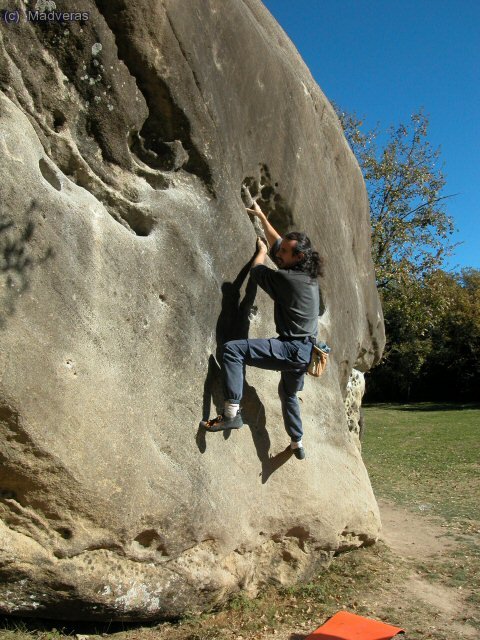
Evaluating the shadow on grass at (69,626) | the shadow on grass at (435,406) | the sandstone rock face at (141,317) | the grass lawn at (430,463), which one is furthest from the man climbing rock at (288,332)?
the shadow on grass at (435,406)

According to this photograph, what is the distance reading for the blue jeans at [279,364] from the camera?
5180 mm

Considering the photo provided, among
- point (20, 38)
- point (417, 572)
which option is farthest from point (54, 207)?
point (417, 572)

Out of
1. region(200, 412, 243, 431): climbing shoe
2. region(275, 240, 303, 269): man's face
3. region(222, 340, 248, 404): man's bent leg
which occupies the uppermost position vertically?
region(275, 240, 303, 269): man's face

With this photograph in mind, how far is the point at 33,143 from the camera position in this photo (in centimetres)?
429

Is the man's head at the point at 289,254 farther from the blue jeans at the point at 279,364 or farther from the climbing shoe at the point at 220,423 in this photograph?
the climbing shoe at the point at 220,423

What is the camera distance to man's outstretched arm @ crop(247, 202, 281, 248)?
6023mm

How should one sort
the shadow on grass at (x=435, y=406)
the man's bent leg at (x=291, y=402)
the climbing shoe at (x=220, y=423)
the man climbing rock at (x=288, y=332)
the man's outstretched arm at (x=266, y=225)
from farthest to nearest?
the shadow on grass at (x=435, y=406) → the man's outstretched arm at (x=266, y=225) → the man's bent leg at (x=291, y=402) → the man climbing rock at (x=288, y=332) → the climbing shoe at (x=220, y=423)

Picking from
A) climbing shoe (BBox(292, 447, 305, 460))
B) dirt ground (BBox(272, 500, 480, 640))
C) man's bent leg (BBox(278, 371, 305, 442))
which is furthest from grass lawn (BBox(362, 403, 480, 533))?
man's bent leg (BBox(278, 371, 305, 442))

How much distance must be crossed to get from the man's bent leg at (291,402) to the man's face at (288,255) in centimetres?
96

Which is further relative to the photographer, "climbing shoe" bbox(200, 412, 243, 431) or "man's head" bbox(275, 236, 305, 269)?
"man's head" bbox(275, 236, 305, 269)

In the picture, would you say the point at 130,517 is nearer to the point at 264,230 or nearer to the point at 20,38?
the point at 264,230

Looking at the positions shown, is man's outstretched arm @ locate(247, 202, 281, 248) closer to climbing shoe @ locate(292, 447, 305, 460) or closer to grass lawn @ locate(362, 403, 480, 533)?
climbing shoe @ locate(292, 447, 305, 460)

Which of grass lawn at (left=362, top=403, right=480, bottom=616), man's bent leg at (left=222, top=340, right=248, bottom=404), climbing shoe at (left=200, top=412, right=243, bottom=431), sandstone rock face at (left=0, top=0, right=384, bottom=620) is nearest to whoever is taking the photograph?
sandstone rock face at (left=0, top=0, right=384, bottom=620)

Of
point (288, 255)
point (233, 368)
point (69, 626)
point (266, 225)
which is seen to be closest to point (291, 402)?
point (233, 368)
